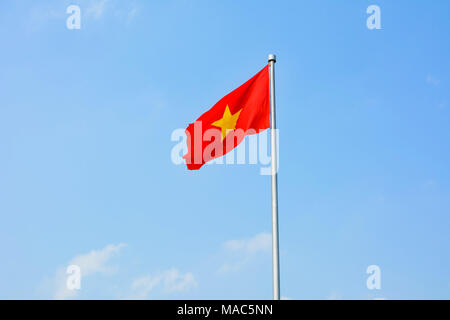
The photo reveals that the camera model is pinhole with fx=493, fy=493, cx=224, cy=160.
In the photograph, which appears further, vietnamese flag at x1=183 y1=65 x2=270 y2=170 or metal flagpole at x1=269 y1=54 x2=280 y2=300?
vietnamese flag at x1=183 y1=65 x2=270 y2=170

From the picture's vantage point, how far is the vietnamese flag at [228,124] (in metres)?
14.5

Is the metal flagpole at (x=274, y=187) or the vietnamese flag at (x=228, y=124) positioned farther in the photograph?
the vietnamese flag at (x=228, y=124)

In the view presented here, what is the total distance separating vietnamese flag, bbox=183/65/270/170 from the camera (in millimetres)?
14484

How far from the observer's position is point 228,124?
1454 cm

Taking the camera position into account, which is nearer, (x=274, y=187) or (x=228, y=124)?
(x=274, y=187)

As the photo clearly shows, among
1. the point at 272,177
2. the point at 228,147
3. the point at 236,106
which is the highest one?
the point at 236,106
